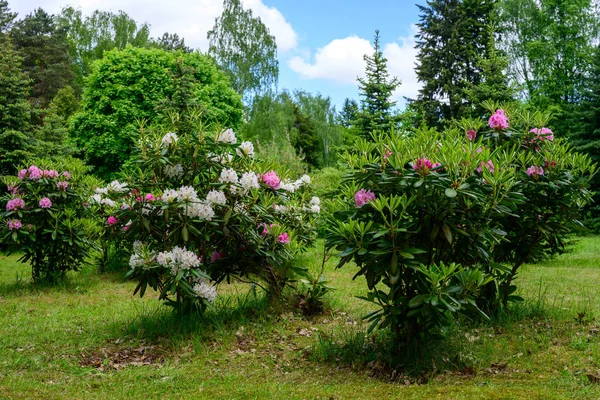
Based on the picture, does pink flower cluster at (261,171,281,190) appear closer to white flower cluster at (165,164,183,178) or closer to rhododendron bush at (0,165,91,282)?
white flower cluster at (165,164,183,178)

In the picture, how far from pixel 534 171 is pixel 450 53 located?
77.1ft

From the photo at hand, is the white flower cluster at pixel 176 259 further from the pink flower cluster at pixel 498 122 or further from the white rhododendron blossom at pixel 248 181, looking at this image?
the pink flower cluster at pixel 498 122

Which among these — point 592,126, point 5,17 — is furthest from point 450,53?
point 5,17

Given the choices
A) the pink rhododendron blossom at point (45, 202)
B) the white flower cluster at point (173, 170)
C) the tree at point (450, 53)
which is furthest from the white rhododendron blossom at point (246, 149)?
the tree at point (450, 53)

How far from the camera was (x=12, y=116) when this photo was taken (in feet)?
45.4

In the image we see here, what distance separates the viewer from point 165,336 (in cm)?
519

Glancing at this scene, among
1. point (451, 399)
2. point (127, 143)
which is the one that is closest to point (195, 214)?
point (451, 399)

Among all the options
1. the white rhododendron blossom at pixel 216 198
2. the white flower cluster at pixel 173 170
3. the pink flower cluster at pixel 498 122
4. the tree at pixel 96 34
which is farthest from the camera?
the tree at pixel 96 34

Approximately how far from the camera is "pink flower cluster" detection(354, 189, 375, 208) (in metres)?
3.93

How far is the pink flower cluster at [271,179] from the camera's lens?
5.36 m

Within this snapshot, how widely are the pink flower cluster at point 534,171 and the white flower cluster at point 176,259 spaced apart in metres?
3.10

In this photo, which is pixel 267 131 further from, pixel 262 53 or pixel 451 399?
pixel 451 399

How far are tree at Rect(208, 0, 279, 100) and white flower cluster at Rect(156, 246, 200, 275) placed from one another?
24.2 meters

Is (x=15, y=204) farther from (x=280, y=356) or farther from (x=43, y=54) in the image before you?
(x=43, y=54)
